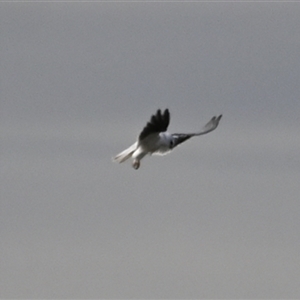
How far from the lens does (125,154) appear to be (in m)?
32.5

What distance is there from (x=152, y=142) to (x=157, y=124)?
649 millimetres

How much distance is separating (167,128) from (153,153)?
0.82 meters

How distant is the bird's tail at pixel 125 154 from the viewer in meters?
32.2

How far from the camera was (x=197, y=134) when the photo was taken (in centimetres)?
3528

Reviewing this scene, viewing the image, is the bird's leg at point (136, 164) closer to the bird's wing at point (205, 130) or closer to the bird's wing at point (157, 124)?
the bird's wing at point (157, 124)

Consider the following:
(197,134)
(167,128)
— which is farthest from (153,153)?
(197,134)

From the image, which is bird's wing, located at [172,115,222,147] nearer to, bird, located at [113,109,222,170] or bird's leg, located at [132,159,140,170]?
bird, located at [113,109,222,170]

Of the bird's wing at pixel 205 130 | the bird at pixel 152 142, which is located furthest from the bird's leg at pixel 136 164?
the bird's wing at pixel 205 130

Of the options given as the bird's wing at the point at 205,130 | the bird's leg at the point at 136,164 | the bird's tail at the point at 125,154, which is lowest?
the bird's leg at the point at 136,164

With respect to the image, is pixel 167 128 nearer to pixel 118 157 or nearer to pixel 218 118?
pixel 118 157

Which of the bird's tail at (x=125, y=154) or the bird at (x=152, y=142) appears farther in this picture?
the bird's tail at (x=125, y=154)

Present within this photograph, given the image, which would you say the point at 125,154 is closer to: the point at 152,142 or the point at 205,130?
Result: the point at 152,142

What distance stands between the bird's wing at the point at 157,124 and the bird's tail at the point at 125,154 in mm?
648

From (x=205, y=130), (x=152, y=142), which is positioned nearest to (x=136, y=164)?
(x=152, y=142)
